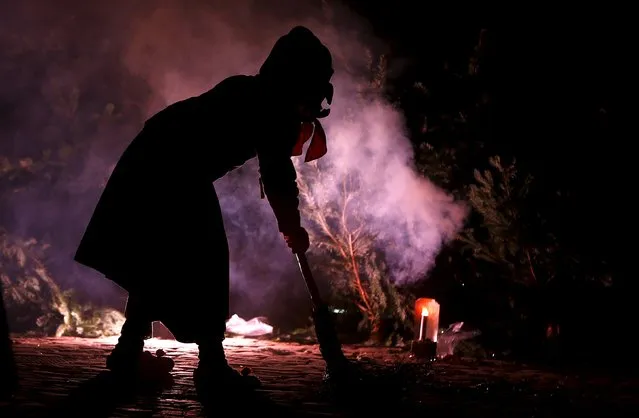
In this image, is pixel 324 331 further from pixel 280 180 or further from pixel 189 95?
pixel 189 95

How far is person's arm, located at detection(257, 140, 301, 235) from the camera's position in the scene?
266cm

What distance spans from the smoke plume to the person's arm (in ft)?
14.5

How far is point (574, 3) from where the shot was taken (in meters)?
6.98

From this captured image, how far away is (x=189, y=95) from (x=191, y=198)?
610 centimetres

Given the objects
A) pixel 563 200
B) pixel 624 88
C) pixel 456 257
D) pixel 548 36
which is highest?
pixel 548 36

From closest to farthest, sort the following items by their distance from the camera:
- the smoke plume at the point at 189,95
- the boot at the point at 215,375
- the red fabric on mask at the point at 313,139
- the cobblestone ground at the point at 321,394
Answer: the cobblestone ground at the point at 321,394
the boot at the point at 215,375
the red fabric on mask at the point at 313,139
the smoke plume at the point at 189,95

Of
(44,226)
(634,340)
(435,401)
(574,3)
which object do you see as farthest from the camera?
(44,226)

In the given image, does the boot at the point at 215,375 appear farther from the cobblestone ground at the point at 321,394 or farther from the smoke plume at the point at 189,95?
the smoke plume at the point at 189,95

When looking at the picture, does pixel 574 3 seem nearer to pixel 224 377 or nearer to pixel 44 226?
pixel 224 377

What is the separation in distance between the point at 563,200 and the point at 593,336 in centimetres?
148

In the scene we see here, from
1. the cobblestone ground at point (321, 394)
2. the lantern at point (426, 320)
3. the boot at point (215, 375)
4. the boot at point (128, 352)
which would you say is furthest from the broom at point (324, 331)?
the lantern at point (426, 320)

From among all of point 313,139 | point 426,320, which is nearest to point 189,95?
point 426,320

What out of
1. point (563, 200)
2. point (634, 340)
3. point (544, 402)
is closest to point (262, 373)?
point (544, 402)

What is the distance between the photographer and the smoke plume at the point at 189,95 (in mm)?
7402
